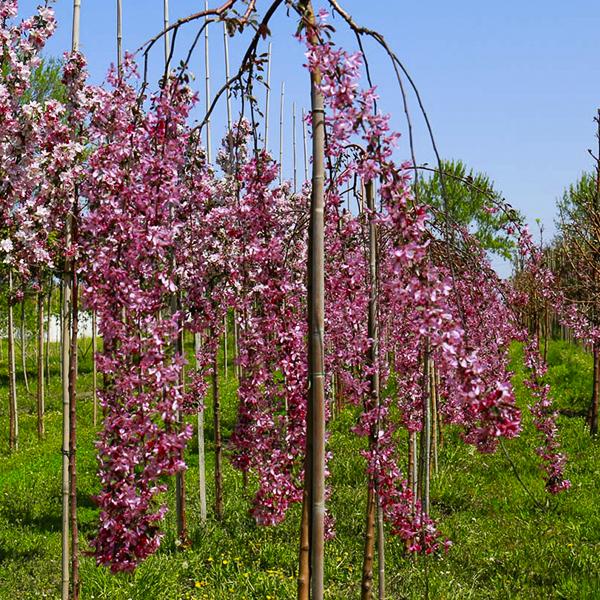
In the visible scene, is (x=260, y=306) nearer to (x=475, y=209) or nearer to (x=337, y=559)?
(x=337, y=559)

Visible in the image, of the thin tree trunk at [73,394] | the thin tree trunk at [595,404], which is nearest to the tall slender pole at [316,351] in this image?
the thin tree trunk at [73,394]

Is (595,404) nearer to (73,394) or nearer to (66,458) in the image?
(66,458)

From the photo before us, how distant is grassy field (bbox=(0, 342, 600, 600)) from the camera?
5727mm

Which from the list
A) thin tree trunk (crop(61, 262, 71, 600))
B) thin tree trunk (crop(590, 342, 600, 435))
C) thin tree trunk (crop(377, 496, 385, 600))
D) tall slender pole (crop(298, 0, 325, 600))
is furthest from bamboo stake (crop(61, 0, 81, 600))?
thin tree trunk (crop(590, 342, 600, 435))

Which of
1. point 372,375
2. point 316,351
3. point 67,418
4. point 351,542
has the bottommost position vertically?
point 351,542

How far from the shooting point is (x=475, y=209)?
1073 inches

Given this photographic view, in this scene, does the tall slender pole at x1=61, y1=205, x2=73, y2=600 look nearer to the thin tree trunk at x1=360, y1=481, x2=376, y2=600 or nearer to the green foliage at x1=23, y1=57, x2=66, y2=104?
the thin tree trunk at x1=360, y1=481, x2=376, y2=600

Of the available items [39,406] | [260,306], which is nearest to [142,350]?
[260,306]

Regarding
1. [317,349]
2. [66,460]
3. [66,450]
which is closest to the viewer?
[317,349]

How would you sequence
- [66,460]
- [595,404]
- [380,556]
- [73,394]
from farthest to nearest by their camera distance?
[595,404] < [66,460] < [73,394] < [380,556]

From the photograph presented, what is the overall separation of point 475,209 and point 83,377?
15824mm

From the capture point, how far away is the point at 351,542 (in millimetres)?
6984

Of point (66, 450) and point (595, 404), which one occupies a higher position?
point (66, 450)

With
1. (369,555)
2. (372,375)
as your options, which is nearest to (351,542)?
(369,555)
